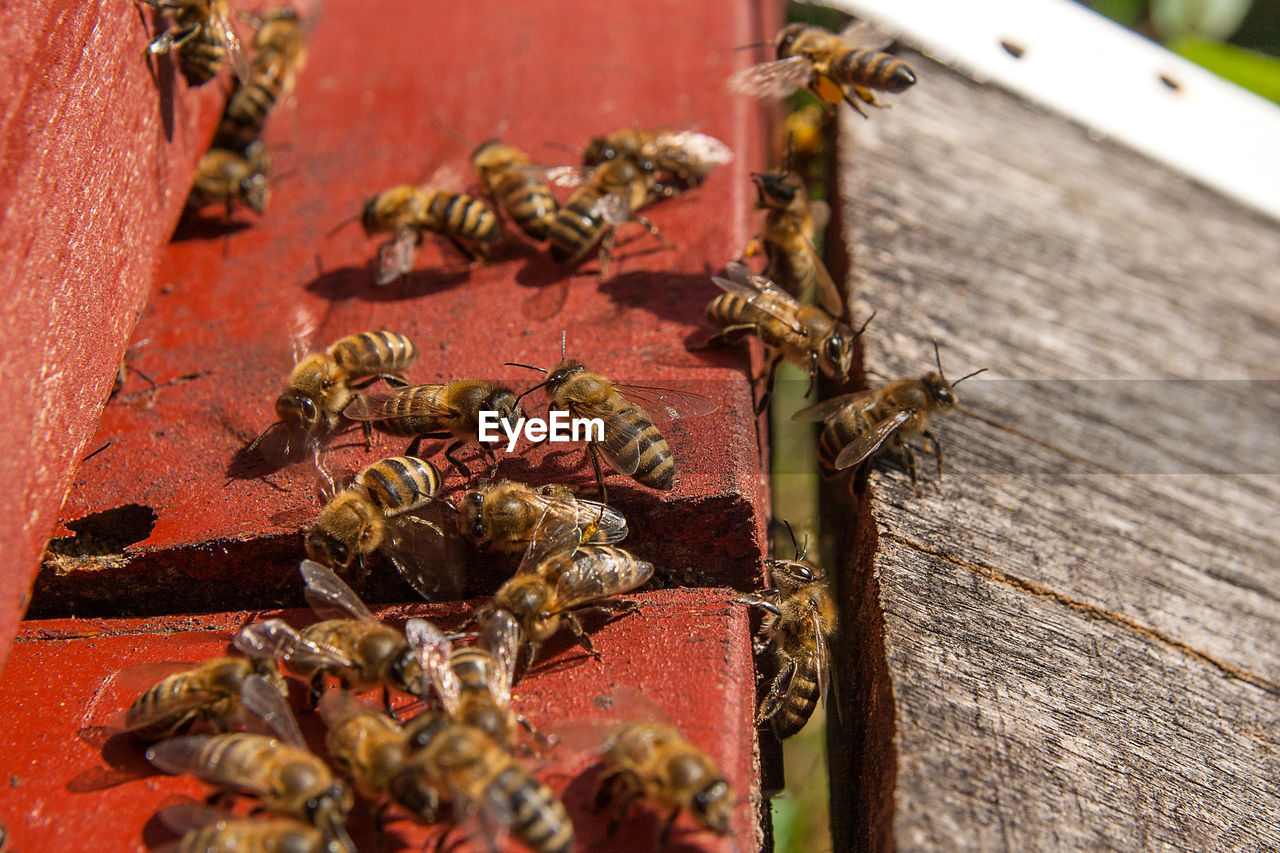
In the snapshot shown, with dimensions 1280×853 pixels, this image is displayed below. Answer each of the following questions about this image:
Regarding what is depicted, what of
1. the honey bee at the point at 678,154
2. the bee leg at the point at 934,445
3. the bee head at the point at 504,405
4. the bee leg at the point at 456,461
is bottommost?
the bee leg at the point at 456,461

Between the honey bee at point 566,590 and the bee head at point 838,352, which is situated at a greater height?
the bee head at point 838,352

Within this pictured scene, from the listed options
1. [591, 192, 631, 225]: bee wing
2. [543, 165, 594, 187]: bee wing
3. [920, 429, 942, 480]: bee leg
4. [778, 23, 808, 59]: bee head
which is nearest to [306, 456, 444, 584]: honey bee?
[591, 192, 631, 225]: bee wing

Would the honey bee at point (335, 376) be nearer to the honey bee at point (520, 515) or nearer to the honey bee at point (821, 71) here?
the honey bee at point (520, 515)

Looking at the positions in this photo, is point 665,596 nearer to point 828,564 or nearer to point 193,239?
point 828,564

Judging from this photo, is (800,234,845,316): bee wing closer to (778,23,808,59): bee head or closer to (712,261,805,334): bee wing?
(712,261,805,334): bee wing

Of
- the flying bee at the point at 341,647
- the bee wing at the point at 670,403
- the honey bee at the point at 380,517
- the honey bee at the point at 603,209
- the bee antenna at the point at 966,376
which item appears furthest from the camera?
the honey bee at the point at 603,209

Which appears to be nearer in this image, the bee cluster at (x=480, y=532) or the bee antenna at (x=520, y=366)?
the bee cluster at (x=480, y=532)

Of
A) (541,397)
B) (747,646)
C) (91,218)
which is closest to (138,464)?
(91,218)

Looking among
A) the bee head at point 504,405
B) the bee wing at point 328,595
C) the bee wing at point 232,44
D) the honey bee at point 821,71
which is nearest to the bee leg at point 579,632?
the bee wing at point 328,595
